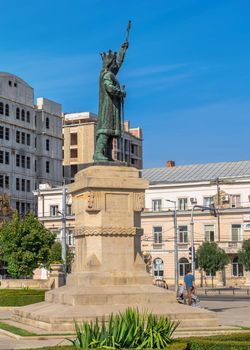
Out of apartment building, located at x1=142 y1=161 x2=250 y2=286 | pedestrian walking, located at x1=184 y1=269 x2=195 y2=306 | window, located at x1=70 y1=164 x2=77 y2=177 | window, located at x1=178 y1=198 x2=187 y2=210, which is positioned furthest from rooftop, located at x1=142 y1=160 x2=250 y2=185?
pedestrian walking, located at x1=184 y1=269 x2=195 y2=306

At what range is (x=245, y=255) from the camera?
2894 inches

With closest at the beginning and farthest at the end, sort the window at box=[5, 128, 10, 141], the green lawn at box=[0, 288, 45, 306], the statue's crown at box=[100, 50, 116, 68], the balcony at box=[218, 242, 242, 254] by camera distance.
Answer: the statue's crown at box=[100, 50, 116, 68]
the green lawn at box=[0, 288, 45, 306]
the balcony at box=[218, 242, 242, 254]
the window at box=[5, 128, 10, 141]

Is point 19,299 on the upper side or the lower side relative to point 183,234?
lower

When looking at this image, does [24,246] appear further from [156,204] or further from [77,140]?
[77,140]

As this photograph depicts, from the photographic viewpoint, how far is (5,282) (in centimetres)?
4809

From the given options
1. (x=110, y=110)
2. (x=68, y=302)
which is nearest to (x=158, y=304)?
(x=68, y=302)

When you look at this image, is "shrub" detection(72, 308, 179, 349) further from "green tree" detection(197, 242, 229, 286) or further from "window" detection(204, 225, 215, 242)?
"window" detection(204, 225, 215, 242)

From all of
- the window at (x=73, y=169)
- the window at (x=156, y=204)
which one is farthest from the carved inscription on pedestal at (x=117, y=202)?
the window at (x=73, y=169)

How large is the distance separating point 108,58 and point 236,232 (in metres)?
55.8

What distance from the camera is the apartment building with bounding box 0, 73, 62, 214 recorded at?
101250mm

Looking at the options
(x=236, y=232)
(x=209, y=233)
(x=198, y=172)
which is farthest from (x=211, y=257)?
(x=198, y=172)

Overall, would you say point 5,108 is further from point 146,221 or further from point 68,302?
point 68,302

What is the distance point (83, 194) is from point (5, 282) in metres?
24.2

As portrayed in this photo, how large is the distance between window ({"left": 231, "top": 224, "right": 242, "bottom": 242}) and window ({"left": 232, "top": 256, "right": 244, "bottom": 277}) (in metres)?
2.19
